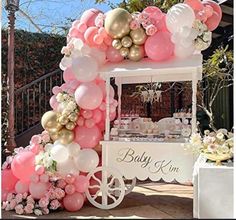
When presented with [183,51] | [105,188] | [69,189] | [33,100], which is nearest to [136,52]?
[183,51]

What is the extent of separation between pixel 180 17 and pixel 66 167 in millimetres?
1889

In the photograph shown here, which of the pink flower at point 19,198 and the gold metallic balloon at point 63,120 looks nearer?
the pink flower at point 19,198

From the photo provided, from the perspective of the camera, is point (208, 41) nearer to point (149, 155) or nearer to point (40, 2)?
point (149, 155)

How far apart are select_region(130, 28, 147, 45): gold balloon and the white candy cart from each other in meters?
0.22

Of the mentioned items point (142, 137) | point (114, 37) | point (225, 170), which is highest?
point (114, 37)

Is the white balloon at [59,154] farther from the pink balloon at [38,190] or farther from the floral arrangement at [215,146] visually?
the floral arrangement at [215,146]

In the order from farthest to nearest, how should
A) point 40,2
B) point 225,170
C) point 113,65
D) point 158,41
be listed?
point 40,2 → point 113,65 → point 158,41 → point 225,170

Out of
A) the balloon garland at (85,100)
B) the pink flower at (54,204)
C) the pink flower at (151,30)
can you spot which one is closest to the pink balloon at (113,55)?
the balloon garland at (85,100)

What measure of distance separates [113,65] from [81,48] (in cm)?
40

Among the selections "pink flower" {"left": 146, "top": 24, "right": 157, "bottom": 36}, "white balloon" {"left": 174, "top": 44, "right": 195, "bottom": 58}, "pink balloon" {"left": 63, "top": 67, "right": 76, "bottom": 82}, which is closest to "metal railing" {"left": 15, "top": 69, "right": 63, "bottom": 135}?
"pink balloon" {"left": 63, "top": 67, "right": 76, "bottom": 82}

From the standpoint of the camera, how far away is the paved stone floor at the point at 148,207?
3453 mm

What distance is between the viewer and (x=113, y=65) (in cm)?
384

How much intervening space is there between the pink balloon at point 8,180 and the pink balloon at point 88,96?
1.09 metres

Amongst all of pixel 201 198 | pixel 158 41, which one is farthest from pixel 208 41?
pixel 201 198
